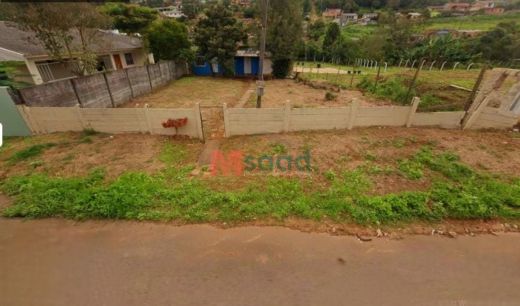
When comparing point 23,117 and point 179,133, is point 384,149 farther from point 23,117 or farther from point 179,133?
point 23,117

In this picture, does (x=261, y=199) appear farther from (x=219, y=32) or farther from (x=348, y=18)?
(x=348, y=18)

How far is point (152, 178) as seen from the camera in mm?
5102

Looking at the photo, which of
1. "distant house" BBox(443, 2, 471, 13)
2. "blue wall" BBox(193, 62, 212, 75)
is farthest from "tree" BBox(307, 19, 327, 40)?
"distant house" BBox(443, 2, 471, 13)

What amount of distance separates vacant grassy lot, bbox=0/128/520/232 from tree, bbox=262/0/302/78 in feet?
42.6

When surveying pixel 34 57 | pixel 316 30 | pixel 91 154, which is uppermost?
pixel 316 30

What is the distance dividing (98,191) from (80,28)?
9450 mm

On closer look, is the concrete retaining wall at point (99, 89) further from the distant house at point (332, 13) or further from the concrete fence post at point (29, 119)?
the distant house at point (332, 13)

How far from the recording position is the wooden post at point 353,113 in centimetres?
712

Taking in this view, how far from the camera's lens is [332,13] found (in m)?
67.6

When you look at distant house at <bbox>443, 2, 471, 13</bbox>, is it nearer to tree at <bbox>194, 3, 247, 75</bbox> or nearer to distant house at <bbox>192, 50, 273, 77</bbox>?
distant house at <bbox>192, 50, 273, 77</bbox>

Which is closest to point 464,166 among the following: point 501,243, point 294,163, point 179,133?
point 501,243

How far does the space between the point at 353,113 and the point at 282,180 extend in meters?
3.91

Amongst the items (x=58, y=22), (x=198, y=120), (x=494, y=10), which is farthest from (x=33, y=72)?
(x=494, y=10)

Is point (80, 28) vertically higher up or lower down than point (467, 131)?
higher up
